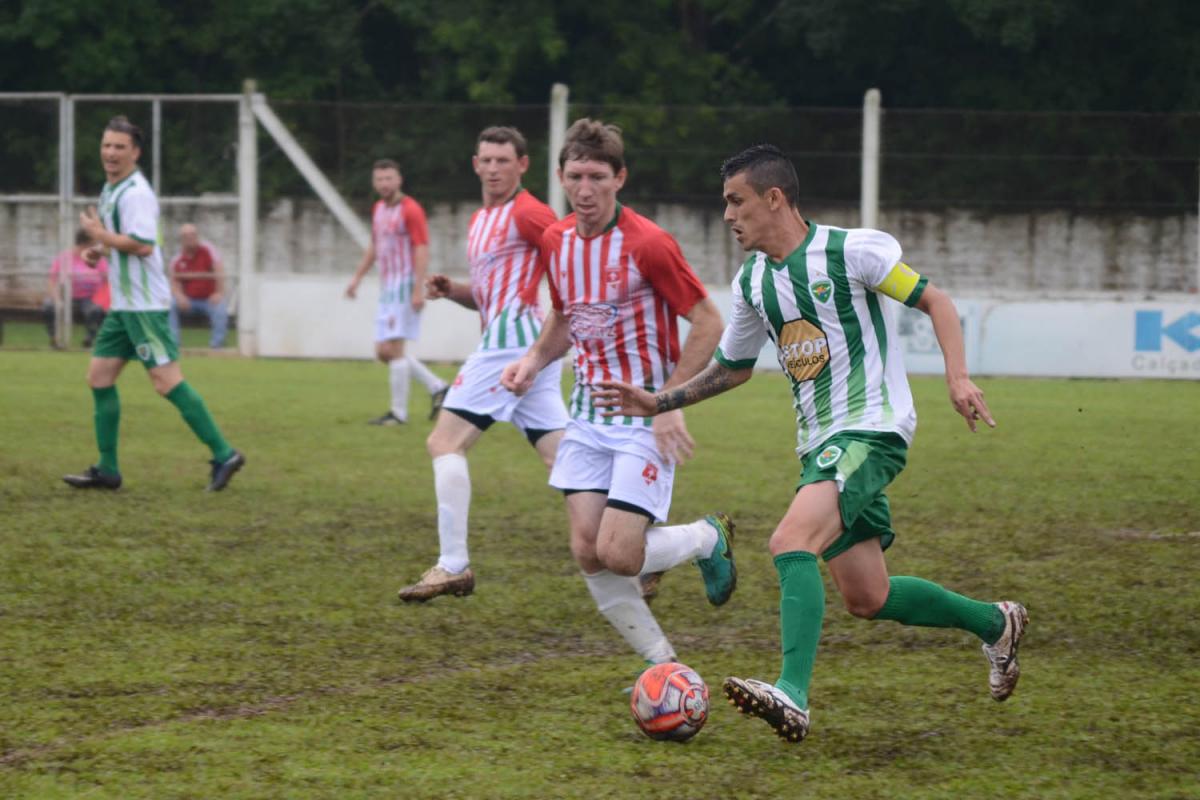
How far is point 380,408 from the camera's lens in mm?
14500

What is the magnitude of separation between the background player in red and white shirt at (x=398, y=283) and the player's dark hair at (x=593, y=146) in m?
7.73

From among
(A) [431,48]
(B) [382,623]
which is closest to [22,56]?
(A) [431,48]

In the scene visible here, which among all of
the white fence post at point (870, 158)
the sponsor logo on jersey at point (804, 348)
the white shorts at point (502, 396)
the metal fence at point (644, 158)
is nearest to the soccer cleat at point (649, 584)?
the white shorts at point (502, 396)

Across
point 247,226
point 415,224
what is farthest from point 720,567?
point 247,226

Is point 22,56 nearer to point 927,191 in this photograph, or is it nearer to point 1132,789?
point 927,191

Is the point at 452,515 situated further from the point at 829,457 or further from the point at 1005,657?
the point at 1005,657

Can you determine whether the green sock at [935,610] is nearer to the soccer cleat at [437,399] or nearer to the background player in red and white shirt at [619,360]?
the background player in red and white shirt at [619,360]

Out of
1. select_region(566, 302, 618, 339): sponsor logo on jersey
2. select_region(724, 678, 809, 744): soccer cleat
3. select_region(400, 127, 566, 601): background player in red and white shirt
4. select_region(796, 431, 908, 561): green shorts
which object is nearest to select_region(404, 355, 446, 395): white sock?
select_region(400, 127, 566, 601): background player in red and white shirt

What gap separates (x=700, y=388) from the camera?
530cm

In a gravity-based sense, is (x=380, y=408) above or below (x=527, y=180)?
below

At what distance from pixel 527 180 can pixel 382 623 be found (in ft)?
41.7

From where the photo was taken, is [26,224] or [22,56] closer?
[26,224]

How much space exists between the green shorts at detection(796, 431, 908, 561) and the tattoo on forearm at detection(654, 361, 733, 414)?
0.44m

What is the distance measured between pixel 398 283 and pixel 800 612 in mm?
9370
